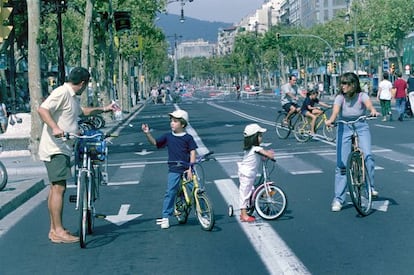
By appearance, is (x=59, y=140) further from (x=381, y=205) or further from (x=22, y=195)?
(x=22, y=195)

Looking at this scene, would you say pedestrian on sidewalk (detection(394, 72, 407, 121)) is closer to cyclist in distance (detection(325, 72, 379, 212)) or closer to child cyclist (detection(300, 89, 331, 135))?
child cyclist (detection(300, 89, 331, 135))

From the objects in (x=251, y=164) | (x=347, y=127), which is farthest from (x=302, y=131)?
(x=251, y=164)

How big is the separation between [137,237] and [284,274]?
9.01ft

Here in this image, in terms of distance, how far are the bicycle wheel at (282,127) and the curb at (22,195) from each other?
1139 centimetres

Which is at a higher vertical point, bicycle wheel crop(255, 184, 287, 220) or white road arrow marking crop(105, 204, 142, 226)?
bicycle wheel crop(255, 184, 287, 220)

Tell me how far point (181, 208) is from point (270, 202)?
3.53 ft

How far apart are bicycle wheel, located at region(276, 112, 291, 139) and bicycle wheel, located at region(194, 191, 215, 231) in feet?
52.8

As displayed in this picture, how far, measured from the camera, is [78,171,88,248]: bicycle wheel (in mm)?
9258

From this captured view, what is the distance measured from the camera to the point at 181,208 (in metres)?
10.6

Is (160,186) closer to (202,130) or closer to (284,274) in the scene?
(284,274)

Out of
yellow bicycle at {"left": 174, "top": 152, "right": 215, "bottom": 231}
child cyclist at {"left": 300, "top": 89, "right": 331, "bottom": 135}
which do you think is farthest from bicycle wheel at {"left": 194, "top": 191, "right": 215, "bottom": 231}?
child cyclist at {"left": 300, "top": 89, "right": 331, "bottom": 135}

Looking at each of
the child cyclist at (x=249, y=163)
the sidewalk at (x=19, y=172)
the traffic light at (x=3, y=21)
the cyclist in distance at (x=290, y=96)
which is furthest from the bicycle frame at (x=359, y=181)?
the cyclist in distance at (x=290, y=96)

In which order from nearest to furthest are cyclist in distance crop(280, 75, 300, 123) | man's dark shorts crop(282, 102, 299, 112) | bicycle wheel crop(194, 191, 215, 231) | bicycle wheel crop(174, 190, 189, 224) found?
1. bicycle wheel crop(194, 191, 215, 231)
2. bicycle wheel crop(174, 190, 189, 224)
3. cyclist in distance crop(280, 75, 300, 123)
4. man's dark shorts crop(282, 102, 299, 112)

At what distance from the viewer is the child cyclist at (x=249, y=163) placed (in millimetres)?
10531
